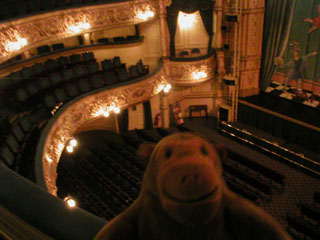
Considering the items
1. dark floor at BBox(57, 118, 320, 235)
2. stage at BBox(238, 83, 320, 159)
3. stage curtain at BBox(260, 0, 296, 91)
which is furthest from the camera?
stage curtain at BBox(260, 0, 296, 91)

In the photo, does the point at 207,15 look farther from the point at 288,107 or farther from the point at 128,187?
the point at 128,187

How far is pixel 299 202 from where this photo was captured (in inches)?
378

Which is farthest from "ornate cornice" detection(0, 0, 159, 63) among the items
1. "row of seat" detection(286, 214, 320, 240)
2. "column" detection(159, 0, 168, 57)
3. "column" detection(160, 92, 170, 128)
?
"row of seat" detection(286, 214, 320, 240)

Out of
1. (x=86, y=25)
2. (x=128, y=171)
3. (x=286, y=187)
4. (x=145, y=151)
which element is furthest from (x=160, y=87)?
(x=145, y=151)

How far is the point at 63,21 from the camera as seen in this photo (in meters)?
9.56

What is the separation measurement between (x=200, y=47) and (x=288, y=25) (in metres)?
3.58

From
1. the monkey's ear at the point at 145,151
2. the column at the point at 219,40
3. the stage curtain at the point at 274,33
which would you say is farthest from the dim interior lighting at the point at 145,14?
the monkey's ear at the point at 145,151

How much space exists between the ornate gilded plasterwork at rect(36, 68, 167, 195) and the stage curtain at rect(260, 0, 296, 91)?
4432 mm

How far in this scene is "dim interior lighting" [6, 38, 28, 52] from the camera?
766 centimetres

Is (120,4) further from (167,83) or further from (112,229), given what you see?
(112,229)

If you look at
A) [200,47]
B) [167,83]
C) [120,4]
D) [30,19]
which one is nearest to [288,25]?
[200,47]

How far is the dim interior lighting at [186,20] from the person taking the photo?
13523mm

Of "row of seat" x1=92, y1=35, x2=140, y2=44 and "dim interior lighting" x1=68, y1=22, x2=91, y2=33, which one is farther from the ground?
"dim interior lighting" x1=68, y1=22, x2=91, y2=33

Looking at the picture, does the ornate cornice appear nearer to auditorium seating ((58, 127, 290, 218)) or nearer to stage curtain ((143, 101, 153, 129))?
stage curtain ((143, 101, 153, 129))
